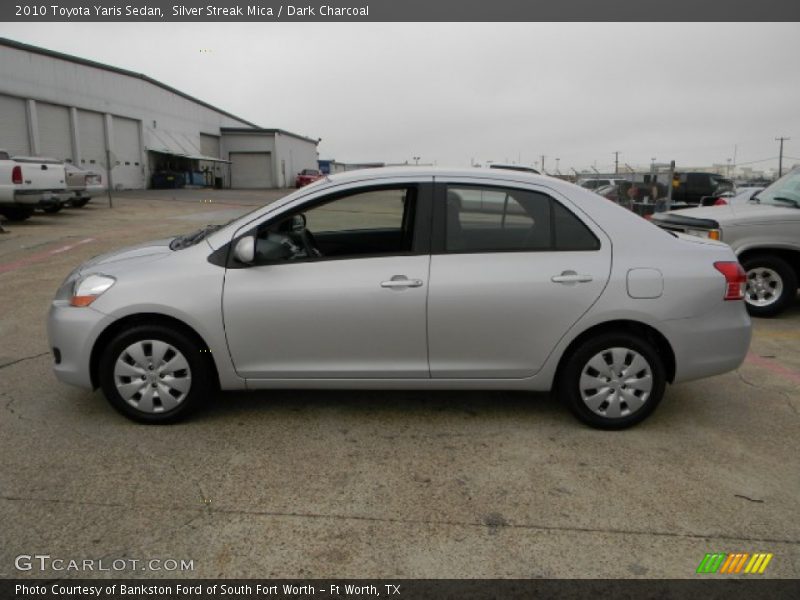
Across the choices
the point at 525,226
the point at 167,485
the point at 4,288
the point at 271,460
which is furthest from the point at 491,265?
the point at 4,288

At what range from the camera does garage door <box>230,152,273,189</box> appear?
179 feet

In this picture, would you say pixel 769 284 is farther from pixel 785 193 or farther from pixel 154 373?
pixel 154 373

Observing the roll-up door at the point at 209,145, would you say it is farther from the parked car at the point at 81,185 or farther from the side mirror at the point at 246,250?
the side mirror at the point at 246,250

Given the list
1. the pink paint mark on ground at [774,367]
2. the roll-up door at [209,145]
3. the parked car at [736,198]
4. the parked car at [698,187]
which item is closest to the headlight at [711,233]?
the parked car at [736,198]

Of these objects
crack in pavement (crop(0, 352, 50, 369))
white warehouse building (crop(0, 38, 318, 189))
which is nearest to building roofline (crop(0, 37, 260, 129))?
white warehouse building (crop(0, 38, 318, 189))

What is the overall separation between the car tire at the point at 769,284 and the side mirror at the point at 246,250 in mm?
5800

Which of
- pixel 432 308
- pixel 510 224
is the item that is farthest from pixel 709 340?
pixel 432 308

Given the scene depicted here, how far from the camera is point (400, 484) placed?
324 centimetres

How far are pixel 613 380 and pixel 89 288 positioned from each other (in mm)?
3293

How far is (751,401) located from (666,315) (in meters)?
1.37

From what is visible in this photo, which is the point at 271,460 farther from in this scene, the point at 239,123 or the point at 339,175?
the point at 239,123

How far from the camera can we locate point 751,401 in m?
4.49

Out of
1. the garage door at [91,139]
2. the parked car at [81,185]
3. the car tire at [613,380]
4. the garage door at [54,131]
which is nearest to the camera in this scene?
the car tire at [613,380]

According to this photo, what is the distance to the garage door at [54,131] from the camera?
2895 centimetres
